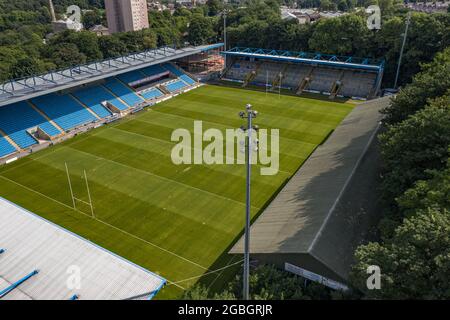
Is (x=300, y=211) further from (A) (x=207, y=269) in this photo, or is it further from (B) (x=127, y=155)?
(B) (x=127, y=155)

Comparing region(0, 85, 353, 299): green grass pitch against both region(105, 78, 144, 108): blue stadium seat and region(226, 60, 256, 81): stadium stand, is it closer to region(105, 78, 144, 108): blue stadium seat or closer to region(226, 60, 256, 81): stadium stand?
region(105, 78, 144, 108): blue stadium seat

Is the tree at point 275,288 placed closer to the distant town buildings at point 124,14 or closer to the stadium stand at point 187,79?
the stadium stand at point 187,79

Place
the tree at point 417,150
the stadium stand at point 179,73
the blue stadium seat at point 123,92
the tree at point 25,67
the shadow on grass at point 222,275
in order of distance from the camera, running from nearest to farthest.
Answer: the tree at point 417,150
the shadow on grass at point 222,275
the blue stadium seat at point 123,92
the tree at point 25,67
the stadium stand at point 179,73

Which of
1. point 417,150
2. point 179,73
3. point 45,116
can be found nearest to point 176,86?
point 179,73

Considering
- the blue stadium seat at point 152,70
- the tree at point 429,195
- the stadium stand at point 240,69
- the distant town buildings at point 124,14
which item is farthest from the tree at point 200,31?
the tree at point 429,195

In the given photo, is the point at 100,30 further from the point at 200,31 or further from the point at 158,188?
the point at 158,188

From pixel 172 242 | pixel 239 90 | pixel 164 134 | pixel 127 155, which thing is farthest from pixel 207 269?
pixel 239 90
